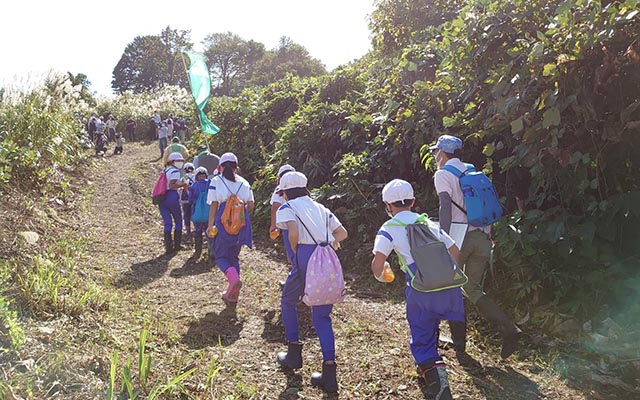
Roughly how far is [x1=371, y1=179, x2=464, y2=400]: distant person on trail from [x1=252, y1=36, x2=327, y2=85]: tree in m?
45.9

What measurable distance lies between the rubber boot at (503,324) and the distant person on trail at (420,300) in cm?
68

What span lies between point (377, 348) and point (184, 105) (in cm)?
2632

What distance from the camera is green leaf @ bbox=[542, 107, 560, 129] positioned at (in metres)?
3.65

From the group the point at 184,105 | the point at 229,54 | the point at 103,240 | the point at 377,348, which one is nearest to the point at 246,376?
the point at 377,348

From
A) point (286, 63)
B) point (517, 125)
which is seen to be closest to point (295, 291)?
point (517, 125)

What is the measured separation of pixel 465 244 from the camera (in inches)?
162

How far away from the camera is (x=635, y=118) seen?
3691 millimetres

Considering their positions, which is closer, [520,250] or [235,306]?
[520,250]

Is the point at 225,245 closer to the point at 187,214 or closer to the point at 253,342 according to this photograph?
the point at 253,342

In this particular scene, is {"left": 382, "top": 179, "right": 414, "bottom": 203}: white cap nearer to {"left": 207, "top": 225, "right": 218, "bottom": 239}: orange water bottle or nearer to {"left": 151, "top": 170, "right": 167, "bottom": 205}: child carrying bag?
{"left": 207, "top": 225, "right": 218, "bottom": 239}: orange water bottle

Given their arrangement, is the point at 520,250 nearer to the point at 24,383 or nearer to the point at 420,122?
the point at 420,122

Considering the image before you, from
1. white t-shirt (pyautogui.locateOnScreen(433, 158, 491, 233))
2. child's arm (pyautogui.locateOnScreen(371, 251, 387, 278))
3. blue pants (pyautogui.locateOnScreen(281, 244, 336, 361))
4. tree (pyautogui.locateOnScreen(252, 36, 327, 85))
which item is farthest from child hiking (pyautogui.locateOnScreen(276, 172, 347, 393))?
tree (pyautogui.locateOnScreen(252, 36, 327, 85))

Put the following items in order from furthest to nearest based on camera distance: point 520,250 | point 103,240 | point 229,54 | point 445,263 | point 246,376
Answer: point 229,54 < point 103,240 < point 520,250 < point 246,376 < point 445,263

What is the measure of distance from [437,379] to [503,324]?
3.03 feet
